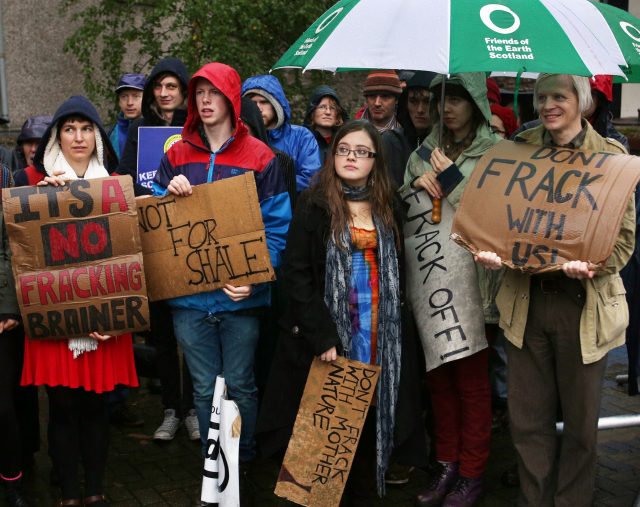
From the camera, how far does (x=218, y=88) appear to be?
13.4 feet

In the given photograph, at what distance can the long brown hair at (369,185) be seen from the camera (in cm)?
391

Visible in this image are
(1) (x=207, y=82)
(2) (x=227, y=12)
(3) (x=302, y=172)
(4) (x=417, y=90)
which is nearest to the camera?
(1) (x=207, y=82)

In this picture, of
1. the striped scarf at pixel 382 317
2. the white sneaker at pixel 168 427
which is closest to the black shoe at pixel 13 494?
the white sneaker at pixel 168 427

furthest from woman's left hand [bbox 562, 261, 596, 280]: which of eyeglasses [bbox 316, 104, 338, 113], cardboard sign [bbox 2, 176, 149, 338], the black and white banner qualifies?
eyeglasses [bbox 316, 104, 338, 113]

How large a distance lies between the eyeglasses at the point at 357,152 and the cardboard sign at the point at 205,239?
43 centimetres

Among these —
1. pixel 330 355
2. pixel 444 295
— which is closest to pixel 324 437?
pixel 330 355

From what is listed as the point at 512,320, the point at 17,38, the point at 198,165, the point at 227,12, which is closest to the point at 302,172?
the point at 198,165

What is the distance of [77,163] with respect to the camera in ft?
13.4

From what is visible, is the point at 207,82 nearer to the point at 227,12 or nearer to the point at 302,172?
the point at 302,172

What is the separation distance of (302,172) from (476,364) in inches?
67.4

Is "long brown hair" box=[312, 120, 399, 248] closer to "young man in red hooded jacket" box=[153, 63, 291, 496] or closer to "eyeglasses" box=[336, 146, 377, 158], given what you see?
"eyeglasses" box=[336, 146, 377, 158]

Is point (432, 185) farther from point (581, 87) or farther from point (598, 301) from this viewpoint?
point (598, 301)

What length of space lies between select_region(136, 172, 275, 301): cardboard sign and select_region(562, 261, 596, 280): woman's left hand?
1.35 meters

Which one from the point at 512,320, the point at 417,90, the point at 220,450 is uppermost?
the point at 417,90
